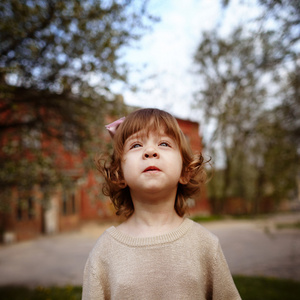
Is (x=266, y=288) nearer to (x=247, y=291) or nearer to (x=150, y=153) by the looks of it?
(x=247, y=291)

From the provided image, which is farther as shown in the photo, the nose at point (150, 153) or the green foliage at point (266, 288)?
the green foliage at point (266, 288)

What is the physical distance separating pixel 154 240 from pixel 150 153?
0.46 meters

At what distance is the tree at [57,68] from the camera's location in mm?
4504

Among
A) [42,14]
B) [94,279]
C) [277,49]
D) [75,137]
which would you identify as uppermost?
[42,14]

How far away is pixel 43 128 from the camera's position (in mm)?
5758

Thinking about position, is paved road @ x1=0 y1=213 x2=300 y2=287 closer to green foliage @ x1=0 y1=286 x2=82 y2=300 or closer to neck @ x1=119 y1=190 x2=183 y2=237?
green foliage @ x1=0 y1=286 x2=82 y2=300

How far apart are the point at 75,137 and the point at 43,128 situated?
674 mm

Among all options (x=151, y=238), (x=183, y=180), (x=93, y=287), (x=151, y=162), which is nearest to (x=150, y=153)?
(x=151, y=162)

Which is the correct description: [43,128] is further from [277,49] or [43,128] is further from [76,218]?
[76,218]

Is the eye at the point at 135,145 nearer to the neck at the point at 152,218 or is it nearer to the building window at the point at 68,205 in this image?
the neck at the point at 152,218

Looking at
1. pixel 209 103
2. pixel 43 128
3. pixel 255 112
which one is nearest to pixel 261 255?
pixel 255 112

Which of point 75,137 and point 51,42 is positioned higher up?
point 51,42

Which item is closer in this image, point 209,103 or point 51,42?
point 51,42

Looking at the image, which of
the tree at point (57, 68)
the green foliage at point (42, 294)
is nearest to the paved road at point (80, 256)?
the green foliage at point (42, 294)
